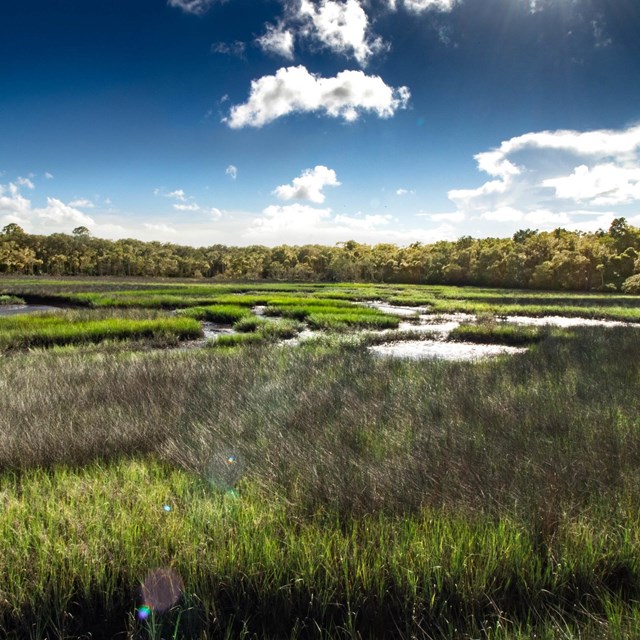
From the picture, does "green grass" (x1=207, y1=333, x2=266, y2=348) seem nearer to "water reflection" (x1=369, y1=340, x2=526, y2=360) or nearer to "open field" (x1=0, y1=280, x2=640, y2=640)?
"water reflection" (x1=369, y1=340, x2=526, y2=360)

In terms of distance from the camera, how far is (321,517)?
2.90m

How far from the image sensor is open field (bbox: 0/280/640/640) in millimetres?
2207

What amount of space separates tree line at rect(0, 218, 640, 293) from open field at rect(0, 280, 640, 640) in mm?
56399

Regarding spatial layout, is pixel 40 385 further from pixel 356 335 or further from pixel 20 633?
pixel 356 335

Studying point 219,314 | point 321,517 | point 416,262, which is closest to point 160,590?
point 321,517

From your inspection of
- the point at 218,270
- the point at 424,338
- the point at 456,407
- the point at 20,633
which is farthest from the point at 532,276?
the point at 218,270

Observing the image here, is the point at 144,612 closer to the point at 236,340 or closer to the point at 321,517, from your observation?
the point at 321,517

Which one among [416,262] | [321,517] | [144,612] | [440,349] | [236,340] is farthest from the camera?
[416,262]

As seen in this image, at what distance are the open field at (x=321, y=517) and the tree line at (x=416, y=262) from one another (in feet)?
185

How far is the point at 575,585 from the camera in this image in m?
2.37

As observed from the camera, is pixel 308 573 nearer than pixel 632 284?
Yes

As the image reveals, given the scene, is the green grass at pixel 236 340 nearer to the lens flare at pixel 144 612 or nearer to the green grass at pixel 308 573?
the green grass at pixel 308 573

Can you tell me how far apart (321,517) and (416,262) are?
113m

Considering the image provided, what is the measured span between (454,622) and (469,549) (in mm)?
434
